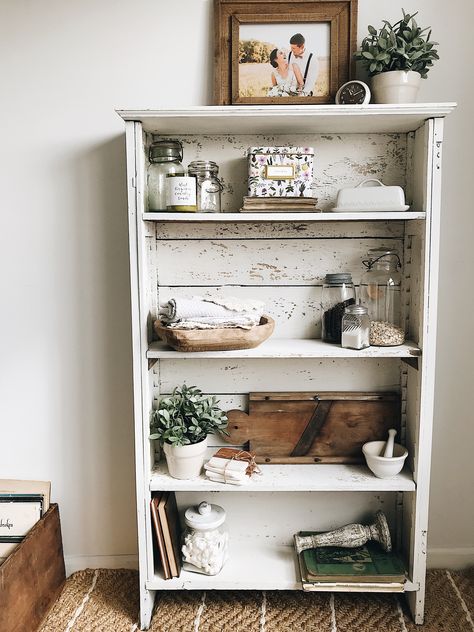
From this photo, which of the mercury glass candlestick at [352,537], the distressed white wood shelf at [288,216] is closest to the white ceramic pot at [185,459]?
the mercury glass candlestick at [352,537]

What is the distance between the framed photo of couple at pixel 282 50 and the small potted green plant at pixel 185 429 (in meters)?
0.98

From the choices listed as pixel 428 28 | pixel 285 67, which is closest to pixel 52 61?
pixel 285 67

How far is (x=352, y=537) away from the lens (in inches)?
75.6

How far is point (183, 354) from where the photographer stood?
1.70 m

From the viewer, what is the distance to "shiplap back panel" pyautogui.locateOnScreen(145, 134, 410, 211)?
6.13 feet

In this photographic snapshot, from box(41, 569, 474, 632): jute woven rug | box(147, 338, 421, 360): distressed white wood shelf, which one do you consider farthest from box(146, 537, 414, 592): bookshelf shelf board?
box(147, 338, 421, 360): distressed white wood shelf

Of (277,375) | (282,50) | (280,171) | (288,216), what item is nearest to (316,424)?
(277,375)

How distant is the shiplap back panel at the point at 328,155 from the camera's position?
73.6 inches

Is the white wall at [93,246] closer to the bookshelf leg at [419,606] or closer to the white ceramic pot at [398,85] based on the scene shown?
the white ceramic pot at [398,85]

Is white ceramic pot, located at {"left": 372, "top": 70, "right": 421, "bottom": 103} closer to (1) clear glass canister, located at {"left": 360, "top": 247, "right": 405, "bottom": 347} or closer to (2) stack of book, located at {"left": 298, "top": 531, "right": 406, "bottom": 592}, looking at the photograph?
(1) clear glass canister, located at {"left": 360, "top": 247, "right": 405, "bottom": 347}

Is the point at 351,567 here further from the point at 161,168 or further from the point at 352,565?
the point at 161,168

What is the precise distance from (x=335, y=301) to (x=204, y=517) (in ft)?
2.76

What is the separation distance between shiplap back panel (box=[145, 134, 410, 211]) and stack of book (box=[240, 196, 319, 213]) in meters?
0.19

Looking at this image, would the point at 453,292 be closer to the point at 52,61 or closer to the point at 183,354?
the point at 183,354
